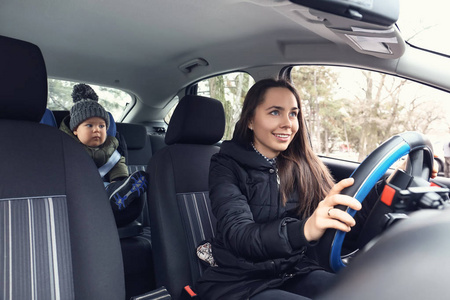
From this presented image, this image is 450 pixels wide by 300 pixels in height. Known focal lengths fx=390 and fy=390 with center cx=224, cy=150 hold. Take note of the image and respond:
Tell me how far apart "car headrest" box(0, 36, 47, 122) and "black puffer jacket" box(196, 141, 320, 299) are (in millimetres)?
680

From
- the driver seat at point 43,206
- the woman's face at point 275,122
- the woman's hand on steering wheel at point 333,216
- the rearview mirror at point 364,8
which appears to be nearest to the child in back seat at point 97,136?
the driver seat at point 43,206

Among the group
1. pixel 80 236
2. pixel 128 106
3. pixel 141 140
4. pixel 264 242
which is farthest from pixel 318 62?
pixel 128 106

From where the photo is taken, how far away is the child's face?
8.03 feet

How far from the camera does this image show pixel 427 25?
1.58 m

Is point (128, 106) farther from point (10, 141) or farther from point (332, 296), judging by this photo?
point (332, 296)

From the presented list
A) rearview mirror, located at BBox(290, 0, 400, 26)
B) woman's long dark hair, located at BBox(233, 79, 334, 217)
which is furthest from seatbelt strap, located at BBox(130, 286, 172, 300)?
rearview mirror, located at BBox(290, 0, 400, 26)

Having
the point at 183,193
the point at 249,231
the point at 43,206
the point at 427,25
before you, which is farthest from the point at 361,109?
the point at 43,206

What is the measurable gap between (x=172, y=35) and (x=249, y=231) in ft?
5.51

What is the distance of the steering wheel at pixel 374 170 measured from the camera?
35.3 inches

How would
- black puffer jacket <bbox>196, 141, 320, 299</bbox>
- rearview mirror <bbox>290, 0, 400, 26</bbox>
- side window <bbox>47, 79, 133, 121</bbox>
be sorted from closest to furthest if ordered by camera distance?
rearview mirror <bbox>290, 0, 400, 26</bbox>
black puffer jacket <bbox>196, 141, 320, 299</bbox>
side window <bbox>47, 79, 133, 121</bbox>

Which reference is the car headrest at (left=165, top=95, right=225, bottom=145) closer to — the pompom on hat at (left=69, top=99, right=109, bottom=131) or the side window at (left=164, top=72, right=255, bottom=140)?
the side window at (left=164, top=72, right=255, bottom=140)

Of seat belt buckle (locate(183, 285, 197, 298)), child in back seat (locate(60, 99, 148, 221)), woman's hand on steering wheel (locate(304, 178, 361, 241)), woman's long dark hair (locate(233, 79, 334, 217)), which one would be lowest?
seat belt buckle (locate(183, 285, 197, 298))

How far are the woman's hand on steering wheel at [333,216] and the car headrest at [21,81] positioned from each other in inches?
41.3

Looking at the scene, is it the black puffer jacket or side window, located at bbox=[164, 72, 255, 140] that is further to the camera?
side window, located at bbox=[164, 72, 255, 140]
